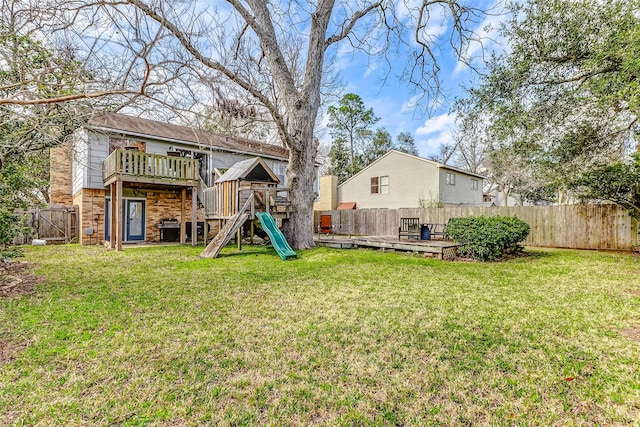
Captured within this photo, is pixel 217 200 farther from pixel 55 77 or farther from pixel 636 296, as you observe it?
pixel 636 296

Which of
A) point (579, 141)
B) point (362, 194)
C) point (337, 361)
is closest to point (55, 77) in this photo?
point (337, 361)

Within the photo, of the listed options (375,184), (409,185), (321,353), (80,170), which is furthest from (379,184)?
(321,353)

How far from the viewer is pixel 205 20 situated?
5098 mm

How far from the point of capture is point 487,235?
8500 millimetres

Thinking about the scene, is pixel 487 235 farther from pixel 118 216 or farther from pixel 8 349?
pixel 118 216

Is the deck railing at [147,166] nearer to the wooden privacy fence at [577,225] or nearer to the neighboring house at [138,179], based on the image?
the neighboring house at [138,179]

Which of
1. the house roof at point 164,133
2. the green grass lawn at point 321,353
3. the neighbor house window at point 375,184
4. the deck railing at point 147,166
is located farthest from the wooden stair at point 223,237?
the neighbor house window at point 375,184

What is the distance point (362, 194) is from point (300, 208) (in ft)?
44.6

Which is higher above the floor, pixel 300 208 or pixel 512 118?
pixel 512 118

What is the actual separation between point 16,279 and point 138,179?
5859mm

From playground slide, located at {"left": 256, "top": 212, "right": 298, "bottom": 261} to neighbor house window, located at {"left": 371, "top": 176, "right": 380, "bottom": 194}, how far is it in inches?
549

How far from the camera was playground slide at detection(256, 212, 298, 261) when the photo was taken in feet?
29.1

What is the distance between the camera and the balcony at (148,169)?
10.6m

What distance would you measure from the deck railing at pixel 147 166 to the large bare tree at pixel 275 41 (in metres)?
4.37
